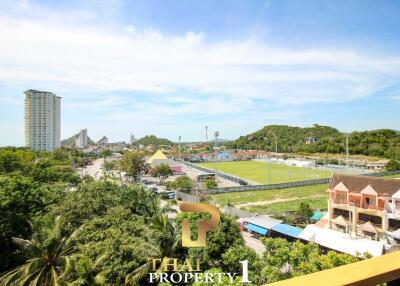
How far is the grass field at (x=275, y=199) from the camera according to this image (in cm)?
2494

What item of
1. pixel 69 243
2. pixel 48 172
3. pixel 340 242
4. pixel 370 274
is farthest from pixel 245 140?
pixel 370 274

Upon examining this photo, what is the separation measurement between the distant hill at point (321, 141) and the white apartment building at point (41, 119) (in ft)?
173

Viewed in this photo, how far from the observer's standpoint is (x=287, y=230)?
17.3 meters

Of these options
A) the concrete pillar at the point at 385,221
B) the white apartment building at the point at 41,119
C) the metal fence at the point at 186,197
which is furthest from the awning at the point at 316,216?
the white apartment building at the point at 41,119

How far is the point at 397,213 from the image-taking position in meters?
16.5

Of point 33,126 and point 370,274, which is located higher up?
point 33,126

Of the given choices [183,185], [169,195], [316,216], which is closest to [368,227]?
[316,216]

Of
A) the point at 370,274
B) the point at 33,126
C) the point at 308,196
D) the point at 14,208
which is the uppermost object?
the point at 33,126

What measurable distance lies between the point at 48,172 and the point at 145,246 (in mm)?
20715

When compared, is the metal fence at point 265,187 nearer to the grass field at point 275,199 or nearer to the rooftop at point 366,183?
the grass field at point 275,199

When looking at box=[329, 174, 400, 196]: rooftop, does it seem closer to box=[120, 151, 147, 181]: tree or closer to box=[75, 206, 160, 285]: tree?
box=[75, 206, 160, 285]: tree

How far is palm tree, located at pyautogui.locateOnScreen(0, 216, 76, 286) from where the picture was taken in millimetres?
8031

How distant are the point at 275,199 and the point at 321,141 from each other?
45.6m

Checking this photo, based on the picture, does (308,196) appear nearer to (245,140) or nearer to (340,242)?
(340,242)
